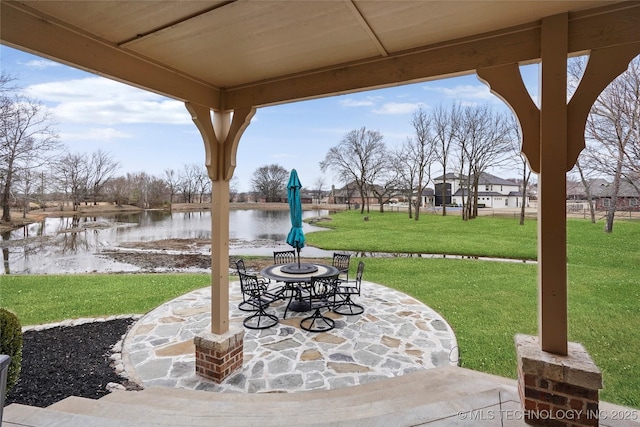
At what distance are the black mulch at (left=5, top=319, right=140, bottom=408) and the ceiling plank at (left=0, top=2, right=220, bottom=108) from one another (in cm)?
296

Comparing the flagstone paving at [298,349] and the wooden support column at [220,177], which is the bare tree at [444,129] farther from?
the wooden support column at [220,177]

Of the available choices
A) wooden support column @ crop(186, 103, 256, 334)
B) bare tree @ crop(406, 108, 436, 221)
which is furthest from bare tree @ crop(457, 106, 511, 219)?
wooden support column @ crop(186, 103, 256, 334)

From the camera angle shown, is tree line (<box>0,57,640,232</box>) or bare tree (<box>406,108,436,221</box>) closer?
tree line (<box>0,57,640,232</box>)

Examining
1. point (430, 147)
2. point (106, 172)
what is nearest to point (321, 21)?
point (430, 147)

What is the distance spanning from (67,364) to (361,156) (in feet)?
95.8

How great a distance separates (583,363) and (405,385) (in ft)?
4.96

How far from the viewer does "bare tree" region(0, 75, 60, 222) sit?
1307 cm

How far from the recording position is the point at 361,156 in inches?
1209

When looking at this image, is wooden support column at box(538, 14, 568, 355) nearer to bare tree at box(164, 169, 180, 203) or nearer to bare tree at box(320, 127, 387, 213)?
bare tree at box(320, 127, 387, 213)

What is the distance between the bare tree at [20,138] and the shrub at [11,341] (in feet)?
49.1

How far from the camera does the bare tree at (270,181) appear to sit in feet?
151

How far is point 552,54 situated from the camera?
1.88 m

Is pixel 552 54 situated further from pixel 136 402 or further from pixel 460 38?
pixel 136 402

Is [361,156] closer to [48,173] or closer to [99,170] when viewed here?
[48,173]
